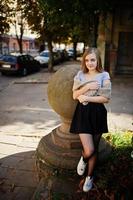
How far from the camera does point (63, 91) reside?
13.9 feet

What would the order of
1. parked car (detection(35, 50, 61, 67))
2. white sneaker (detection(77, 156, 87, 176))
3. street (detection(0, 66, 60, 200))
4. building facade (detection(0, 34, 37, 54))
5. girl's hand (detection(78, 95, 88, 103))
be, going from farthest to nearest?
building facade (detection(0, 34, 37, 54)) → parked car (detection(35, 50, 61, 67)) → street (detection(0, 66, 60, 200)) → white sneaker (detection(77, 156, 87, 176)) → girl's hand (detection(78, 95, 88, 103))

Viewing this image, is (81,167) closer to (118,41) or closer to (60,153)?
(60,153)

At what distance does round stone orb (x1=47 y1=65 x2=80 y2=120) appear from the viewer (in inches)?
166

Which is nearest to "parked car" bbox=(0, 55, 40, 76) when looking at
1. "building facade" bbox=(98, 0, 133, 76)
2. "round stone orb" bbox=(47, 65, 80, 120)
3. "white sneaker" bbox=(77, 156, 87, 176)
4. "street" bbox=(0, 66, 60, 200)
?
"building facade" bbox=(98, 0, 133, 76)

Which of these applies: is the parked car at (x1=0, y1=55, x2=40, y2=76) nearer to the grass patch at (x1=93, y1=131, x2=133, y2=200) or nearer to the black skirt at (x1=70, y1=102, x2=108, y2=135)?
the grass patch at (x1=93, y1=131, x2=133, y2=200)

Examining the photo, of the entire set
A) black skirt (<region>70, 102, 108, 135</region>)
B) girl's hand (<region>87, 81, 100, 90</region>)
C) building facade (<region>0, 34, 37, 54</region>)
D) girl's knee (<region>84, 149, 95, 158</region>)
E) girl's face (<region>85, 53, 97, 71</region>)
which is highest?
building facade (<region>0, 34, 37, 54</region>)

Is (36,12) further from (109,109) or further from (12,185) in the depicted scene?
(12,185)

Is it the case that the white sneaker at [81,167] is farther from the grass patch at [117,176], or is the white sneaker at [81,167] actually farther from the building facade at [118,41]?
the building facade at [118,41]

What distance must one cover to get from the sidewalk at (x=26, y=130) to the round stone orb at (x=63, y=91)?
124 cm

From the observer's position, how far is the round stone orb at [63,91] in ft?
13.8

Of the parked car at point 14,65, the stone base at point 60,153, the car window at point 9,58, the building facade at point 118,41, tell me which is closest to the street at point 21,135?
the stone base at point 60,153

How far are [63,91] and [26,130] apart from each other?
3.56m

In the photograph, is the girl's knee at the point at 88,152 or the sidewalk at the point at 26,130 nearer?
the girl's knee at the point at 88,152

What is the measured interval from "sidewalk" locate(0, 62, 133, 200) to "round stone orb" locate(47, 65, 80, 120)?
4.07ft
